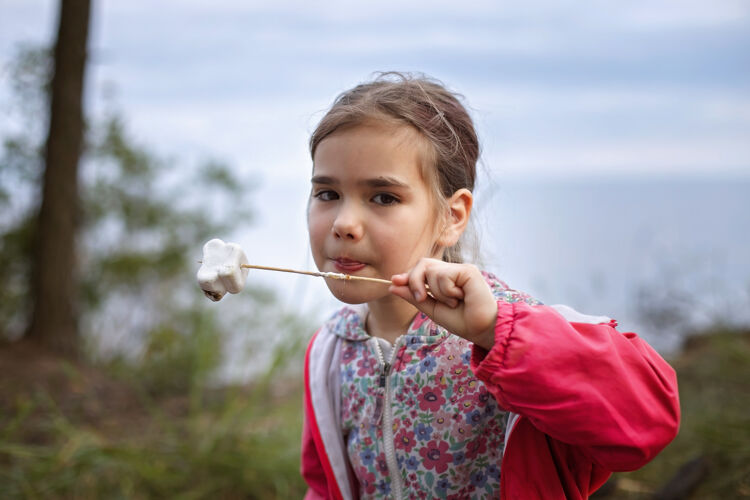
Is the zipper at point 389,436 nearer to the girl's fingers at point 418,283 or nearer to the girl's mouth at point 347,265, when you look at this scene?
the girl's mouth at point 347,265

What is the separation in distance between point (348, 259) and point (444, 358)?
333 millimetres

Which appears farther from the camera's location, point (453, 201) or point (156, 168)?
point (156, 168)

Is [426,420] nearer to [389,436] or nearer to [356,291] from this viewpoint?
[389,436]

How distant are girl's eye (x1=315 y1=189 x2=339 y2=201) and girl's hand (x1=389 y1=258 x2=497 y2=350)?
347 mm

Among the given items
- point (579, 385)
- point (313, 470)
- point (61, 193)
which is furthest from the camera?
point (61, 193)

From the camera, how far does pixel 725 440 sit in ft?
8.89

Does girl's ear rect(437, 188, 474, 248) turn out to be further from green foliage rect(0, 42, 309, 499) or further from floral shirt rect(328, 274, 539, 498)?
green foliage rect(0, 42, 309, 499)

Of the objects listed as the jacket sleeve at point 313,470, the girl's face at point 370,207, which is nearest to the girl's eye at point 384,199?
the girl's face at point 370,207

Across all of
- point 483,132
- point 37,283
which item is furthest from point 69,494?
point 483,132

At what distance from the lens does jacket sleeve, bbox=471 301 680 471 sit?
1262 mm

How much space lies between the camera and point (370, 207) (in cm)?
157

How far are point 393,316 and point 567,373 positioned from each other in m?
0.58

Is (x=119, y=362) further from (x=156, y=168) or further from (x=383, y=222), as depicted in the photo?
(x=383, y=222)

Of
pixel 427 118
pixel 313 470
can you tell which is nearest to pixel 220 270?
pixel 427 118
